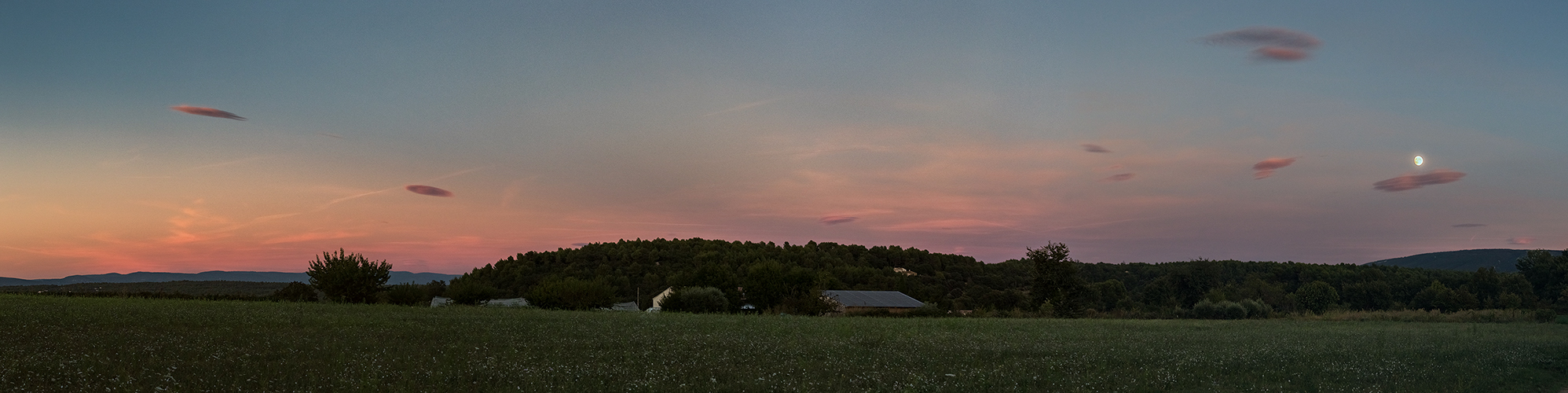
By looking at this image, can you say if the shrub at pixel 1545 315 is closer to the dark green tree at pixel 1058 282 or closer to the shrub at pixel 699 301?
the dark green tree at pixel 1058 282

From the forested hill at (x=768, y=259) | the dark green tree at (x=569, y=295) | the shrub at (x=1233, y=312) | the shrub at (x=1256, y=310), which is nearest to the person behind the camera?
the dark green tree at (x=569, y=295)

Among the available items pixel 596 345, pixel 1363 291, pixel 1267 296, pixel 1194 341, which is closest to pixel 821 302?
pixel 1194 341

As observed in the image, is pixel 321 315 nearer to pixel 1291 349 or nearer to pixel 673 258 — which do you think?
pixel 1291 349

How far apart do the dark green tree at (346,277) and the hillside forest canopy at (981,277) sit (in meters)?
39.8

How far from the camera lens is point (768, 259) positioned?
109125 mm

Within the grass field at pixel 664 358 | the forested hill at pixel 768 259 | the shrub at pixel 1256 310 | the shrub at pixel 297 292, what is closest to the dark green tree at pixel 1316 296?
the forested hill at pixel 768 259

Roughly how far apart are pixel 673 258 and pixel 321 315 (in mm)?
107290

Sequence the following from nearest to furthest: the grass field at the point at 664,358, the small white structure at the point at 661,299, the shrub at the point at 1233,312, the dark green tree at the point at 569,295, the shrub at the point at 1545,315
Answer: the grass field at the point at 664,358 → the dark green tree at the point at 569,295 → the shrub at the point at 1545,315 → the small white structure at the point at 661,299 → the shrub at the point at 1233,312

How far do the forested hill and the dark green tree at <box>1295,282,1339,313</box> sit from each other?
42.0 m

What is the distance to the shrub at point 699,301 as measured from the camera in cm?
5866

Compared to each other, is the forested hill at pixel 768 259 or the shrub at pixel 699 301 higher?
the forested hill at pixel 768 259

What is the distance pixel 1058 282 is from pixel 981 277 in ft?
233

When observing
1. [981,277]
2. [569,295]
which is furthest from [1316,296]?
[569,295]

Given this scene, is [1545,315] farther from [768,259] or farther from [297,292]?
[297,292]
